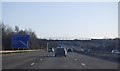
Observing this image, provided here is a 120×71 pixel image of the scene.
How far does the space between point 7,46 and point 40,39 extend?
4764cm

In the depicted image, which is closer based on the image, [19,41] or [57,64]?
[57,64]

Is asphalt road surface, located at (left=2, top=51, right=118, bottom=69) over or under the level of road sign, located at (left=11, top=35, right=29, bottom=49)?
under

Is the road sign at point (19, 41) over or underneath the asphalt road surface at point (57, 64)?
over

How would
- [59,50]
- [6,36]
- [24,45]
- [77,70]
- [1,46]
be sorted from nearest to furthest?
[77,70] → [59,50] → [24,45] → [1,46] → [6,36]

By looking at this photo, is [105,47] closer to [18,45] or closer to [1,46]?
[1,46]

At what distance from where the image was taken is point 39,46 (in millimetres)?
185250

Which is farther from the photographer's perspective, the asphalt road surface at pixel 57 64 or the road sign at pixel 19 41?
the road sign at pixel 19 41

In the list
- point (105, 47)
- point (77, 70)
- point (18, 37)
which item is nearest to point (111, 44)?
point (105, 47)

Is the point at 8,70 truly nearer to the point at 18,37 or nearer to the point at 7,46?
the point at 18,37

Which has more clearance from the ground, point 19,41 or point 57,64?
point 19,41

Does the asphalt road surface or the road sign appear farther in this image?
the road sign

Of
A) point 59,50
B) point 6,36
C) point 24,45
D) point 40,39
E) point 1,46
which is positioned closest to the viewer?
point 59,50

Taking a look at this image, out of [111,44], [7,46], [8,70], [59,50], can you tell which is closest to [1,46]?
[7,46]

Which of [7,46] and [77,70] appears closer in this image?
[77,70]
